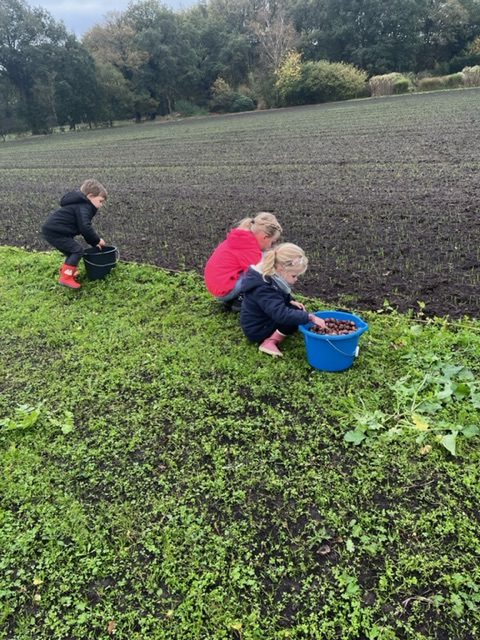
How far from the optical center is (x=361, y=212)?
304 inches

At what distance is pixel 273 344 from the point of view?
4172mm

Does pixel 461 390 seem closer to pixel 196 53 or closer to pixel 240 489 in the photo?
pixel 240 489

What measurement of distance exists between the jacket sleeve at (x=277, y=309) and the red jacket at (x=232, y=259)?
0.77 m

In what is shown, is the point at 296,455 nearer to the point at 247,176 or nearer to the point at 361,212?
the point at 361,212

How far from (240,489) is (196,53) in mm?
57297

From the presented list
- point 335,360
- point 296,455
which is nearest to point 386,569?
point 296,455

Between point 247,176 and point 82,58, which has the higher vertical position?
point 82,58

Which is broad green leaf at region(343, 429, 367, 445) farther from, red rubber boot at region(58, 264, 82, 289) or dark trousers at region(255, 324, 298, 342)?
red rubber boot at region(58, 264, 82, 289)

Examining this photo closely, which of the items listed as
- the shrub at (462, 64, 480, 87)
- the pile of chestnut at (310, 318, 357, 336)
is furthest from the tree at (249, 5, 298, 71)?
the pile of chestnut at (310, 318, 357, 336)

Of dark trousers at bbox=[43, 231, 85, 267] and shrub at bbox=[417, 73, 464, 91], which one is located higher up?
shrub at bbox=[417, 73, 464, 91]

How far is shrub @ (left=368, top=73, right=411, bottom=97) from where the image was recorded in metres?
38.9

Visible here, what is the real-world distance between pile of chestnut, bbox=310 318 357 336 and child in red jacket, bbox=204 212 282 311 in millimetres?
1005

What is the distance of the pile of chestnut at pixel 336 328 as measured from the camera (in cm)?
376

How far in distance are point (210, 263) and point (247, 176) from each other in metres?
7.80
